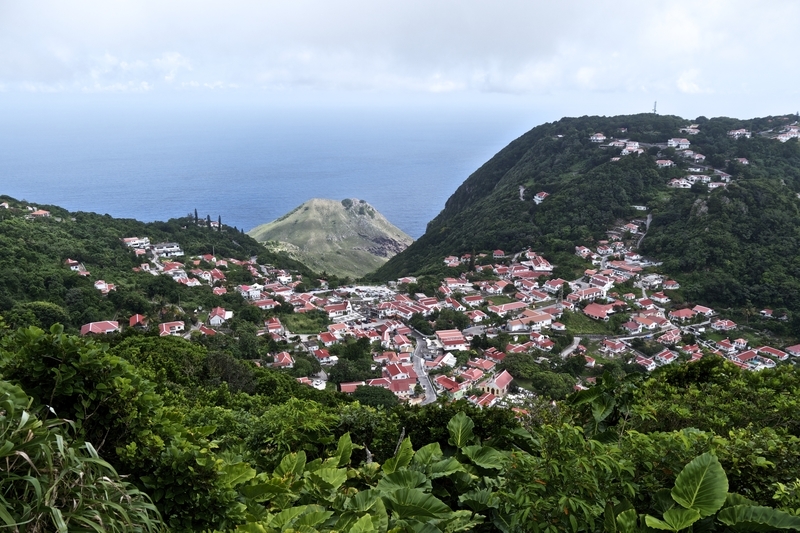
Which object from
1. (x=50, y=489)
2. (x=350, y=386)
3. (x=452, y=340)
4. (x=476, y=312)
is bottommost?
(x=452, y=340)

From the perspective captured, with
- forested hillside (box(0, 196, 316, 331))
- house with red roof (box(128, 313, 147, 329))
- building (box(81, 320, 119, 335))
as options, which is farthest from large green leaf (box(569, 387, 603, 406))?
house with red roof (box(128, 313, 147, 329))

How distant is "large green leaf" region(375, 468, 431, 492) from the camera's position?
10.7 feet

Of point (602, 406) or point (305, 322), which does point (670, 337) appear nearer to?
point (305, 322)

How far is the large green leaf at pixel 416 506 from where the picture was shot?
286cm

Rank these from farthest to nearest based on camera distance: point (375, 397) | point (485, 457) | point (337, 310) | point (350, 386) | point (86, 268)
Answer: point (337, 310), point (86, 268), point (350, 386), point (375, 397), point (485, 457)

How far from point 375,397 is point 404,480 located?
15304mm

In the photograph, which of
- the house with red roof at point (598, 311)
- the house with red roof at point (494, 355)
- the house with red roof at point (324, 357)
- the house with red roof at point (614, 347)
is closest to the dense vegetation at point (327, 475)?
the house with red roof at point (324, 357)

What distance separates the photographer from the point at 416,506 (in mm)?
2883

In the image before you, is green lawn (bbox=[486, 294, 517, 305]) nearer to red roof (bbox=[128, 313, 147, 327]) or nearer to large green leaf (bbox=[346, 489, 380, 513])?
red roof (bbox=[128, 313, 147, 327])

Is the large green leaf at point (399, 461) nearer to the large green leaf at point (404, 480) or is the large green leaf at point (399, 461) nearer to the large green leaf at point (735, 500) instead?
the large green leaf at point (404, 480)

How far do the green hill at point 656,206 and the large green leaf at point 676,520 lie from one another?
36866 mm

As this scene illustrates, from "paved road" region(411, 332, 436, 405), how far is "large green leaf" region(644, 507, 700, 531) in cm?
1833

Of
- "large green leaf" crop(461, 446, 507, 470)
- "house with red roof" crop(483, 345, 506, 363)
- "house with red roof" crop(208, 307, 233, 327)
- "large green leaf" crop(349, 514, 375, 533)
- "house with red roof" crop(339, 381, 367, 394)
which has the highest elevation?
"large green leaf" crop(349, 514, 375, 533)

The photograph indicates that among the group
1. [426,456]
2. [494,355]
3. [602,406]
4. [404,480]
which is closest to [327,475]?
[404,480]
